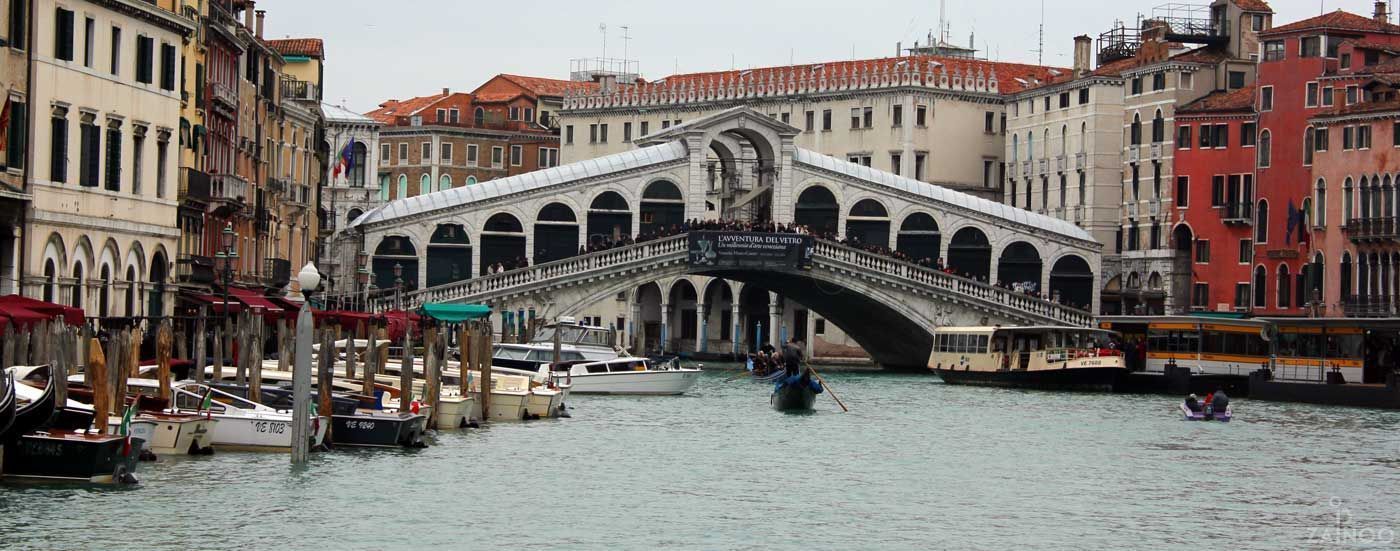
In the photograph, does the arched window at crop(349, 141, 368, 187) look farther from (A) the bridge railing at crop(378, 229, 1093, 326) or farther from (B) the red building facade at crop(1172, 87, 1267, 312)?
(B) the red building facade at crop(1172, 87, 1267, 312)

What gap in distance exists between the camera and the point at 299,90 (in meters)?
65.2

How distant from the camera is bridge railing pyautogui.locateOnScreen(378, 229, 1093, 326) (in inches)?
2496

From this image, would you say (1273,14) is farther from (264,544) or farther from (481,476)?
(264,544)

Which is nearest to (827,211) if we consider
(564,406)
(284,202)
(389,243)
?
(389,243)

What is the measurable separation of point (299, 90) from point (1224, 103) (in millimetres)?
24373

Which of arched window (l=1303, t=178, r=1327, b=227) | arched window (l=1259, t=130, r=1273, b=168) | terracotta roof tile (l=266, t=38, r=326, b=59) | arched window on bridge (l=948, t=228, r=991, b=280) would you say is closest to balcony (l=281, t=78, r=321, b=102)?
terracotta roof tile (l=266, t=38, r=326, b=59)

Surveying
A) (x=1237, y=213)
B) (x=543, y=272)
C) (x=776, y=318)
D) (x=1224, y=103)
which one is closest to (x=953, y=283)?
(x=1237, y=213)

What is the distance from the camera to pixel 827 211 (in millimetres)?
71562

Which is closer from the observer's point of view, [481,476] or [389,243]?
[481,476]

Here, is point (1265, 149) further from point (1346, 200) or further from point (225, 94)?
point (225, 94)

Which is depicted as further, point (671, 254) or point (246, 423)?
point (671, 254)

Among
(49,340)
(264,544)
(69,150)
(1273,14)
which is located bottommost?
(264,544)

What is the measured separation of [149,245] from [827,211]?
32037 mm

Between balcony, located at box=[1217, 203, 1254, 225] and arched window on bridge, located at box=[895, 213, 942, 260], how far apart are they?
7.89 meters
